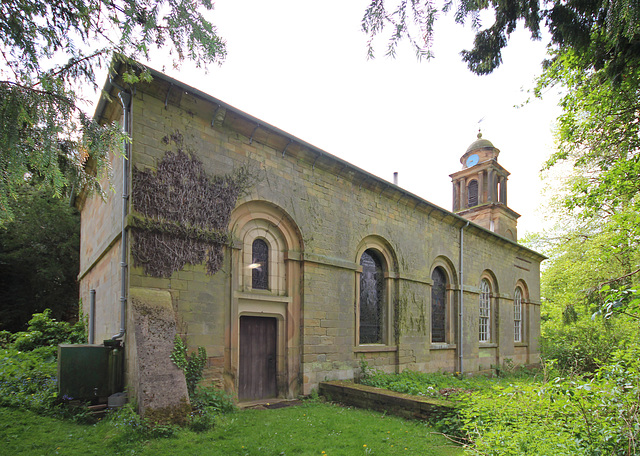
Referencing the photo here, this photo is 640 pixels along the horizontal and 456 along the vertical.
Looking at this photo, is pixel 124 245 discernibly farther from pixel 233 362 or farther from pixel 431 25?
pixel 431 25

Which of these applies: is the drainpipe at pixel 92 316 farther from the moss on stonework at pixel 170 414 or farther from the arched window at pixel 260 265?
the moss on stonework at pixel 170 414

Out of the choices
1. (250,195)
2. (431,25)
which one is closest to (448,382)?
(250,195)

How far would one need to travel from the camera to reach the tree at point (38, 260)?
21.0 meters

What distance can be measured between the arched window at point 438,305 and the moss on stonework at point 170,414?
11.3 m

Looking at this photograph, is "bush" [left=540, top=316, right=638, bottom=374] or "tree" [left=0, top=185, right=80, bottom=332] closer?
"bush" [left=540, top=316, right=638, bottom=374]

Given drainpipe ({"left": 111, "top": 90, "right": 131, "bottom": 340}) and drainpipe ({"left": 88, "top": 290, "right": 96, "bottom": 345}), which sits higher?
drainpipe ({"left": 111, "top": 90, "right": 131, "bottom": 340})

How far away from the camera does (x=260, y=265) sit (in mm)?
9750

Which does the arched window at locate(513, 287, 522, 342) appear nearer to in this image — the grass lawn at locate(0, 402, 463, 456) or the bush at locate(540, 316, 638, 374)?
the bush at locate(540, 316, 638, 374)

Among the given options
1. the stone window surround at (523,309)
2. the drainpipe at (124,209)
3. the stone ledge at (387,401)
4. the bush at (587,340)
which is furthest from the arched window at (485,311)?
the drainpipe at (124,209)

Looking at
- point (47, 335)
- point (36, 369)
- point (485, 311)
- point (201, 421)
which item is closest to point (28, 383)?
point (36, 369)

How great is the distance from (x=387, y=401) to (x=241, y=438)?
3458mm

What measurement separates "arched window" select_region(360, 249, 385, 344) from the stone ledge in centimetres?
253

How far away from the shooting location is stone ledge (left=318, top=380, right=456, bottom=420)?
7609mm

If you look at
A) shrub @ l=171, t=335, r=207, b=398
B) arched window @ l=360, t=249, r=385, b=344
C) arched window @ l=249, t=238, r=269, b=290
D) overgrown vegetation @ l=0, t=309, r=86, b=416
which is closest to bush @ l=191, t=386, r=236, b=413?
shrub @ l=171, t=335, r=207, b=398
